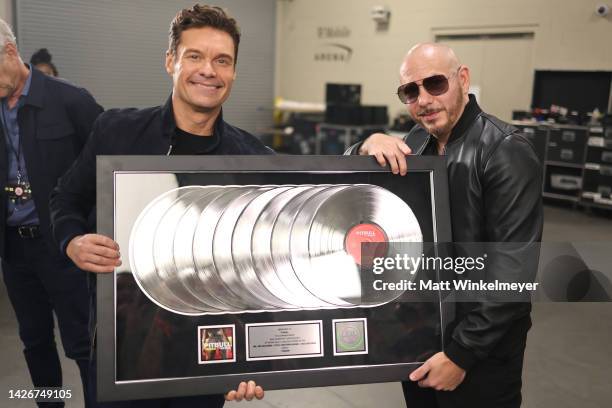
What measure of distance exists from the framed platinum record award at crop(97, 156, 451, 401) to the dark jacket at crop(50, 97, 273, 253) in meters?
0.24

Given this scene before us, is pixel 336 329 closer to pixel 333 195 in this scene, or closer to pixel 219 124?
pixel 333 195

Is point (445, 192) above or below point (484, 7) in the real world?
below

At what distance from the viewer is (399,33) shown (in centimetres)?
1095

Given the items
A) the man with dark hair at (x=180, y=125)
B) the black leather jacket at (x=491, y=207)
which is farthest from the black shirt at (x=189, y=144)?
the black leather jacket at (x=491, y=207)

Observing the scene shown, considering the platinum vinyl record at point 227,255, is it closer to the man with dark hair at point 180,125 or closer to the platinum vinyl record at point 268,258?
the platinum vinyl record at point 268,258

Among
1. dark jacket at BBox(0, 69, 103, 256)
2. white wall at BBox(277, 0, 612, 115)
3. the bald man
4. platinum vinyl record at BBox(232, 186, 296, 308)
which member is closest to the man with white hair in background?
dark jacket at BBox(0, 69, 103, 256)

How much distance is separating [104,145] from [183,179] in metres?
0.37

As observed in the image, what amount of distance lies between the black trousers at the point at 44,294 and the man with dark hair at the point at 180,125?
73cm

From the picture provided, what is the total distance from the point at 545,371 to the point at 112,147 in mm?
3129

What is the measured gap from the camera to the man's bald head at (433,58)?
1539mm

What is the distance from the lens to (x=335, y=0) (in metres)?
11.8

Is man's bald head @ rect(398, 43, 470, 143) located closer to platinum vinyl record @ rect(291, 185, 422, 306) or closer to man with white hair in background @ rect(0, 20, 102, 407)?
platinum vinyl record @ rect(291, 185, 422, 306)

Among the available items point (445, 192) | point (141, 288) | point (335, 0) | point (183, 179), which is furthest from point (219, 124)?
point (335, 0)

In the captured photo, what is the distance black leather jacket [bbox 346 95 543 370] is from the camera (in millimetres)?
1377
